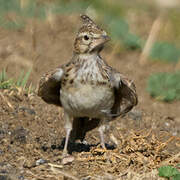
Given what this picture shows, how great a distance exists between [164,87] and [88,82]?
3605mm

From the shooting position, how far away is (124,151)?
17.7 feet

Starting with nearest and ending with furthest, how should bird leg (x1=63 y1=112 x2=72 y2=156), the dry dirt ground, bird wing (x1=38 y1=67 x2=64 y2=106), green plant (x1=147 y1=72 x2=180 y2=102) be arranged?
1. the dry dirt ground
2. bird wing (x1=38 y1=67 x2=64 y2=106)
3. bird leg (x1=63 y1=112 x2=72 y2=156)
4. green plant (x1=147 y1=72 x2=180 y2=102)

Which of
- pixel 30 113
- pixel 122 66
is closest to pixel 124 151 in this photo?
pixel 30 113

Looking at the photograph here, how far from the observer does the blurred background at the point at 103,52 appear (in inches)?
332

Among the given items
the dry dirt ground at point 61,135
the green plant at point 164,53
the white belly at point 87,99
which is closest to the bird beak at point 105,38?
the white belly at point 87,99

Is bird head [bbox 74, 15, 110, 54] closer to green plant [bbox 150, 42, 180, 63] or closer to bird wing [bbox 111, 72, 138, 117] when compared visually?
bird wing [bbox 111, 72, 138, 117]

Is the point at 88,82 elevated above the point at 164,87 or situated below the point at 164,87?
above

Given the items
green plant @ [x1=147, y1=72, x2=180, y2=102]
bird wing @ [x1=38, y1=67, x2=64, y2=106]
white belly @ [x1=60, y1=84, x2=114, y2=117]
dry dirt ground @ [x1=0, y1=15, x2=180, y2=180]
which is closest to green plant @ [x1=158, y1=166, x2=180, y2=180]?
dry dirt ground @ [x1=0, y1=15, x2=180, y2=180]

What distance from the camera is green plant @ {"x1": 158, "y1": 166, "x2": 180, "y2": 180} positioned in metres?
4.79

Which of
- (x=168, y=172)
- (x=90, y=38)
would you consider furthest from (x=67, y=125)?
(x=168, y=172)

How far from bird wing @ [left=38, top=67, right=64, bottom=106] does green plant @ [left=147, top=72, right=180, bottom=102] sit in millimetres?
2844

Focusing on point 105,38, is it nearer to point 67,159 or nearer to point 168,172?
point 67,159

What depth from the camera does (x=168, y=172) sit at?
4.82 metres

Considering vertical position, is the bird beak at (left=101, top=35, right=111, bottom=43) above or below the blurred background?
above
